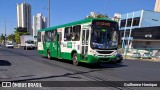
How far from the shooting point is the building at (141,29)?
51.0m

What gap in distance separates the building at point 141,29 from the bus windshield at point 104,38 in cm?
3543

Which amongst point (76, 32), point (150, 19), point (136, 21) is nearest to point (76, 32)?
point (76, 32)

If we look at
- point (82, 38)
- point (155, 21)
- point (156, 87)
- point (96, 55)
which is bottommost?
point (156, 87)

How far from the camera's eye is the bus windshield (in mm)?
14699

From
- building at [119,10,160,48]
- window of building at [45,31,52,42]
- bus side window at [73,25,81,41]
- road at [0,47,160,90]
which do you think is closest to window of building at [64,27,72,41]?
bus side window at [73,25,81,41]

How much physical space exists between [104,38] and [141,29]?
4107 cm

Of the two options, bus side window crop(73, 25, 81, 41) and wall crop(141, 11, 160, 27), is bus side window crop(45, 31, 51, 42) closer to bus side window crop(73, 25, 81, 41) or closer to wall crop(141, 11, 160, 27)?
bus side window crop(73, 25, 81, 41)

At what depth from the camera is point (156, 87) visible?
9.11 metres

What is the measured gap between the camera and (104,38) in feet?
49.2

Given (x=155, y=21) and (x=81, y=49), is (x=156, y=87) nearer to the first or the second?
(x=81, y=49)

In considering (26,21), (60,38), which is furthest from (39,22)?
(60,38)

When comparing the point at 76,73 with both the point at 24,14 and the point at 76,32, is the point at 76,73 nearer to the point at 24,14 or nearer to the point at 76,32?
the point at 76,32

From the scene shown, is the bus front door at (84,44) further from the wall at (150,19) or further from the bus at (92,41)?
the wall at (150,19)

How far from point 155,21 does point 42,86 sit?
56977 mm
